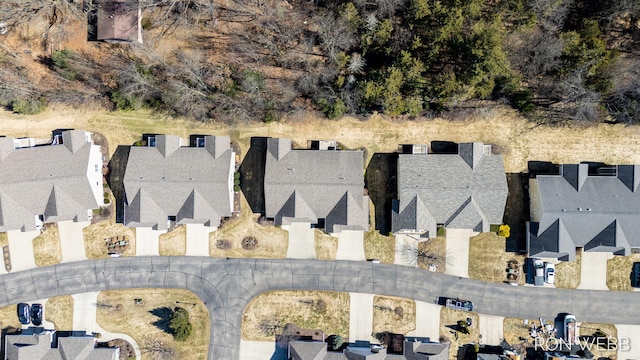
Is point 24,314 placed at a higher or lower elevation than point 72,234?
lower

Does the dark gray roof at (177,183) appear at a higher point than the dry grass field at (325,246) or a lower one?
Answer: higher

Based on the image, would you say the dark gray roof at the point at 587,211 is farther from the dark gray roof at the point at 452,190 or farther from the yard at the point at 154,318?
the yard at the point at 154,318

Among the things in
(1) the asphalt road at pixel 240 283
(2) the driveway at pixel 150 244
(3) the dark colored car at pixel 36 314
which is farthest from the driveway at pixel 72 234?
(3) the dark colored car at pixel 36 314

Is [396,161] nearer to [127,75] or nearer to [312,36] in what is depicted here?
[312,36]

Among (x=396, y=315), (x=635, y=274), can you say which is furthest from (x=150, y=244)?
(x=635, y=274)

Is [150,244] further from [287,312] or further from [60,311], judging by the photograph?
[287,312]

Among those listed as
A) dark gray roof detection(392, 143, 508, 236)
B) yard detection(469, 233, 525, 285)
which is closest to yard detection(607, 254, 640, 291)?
yard detection(469, 233, 525, 285)
